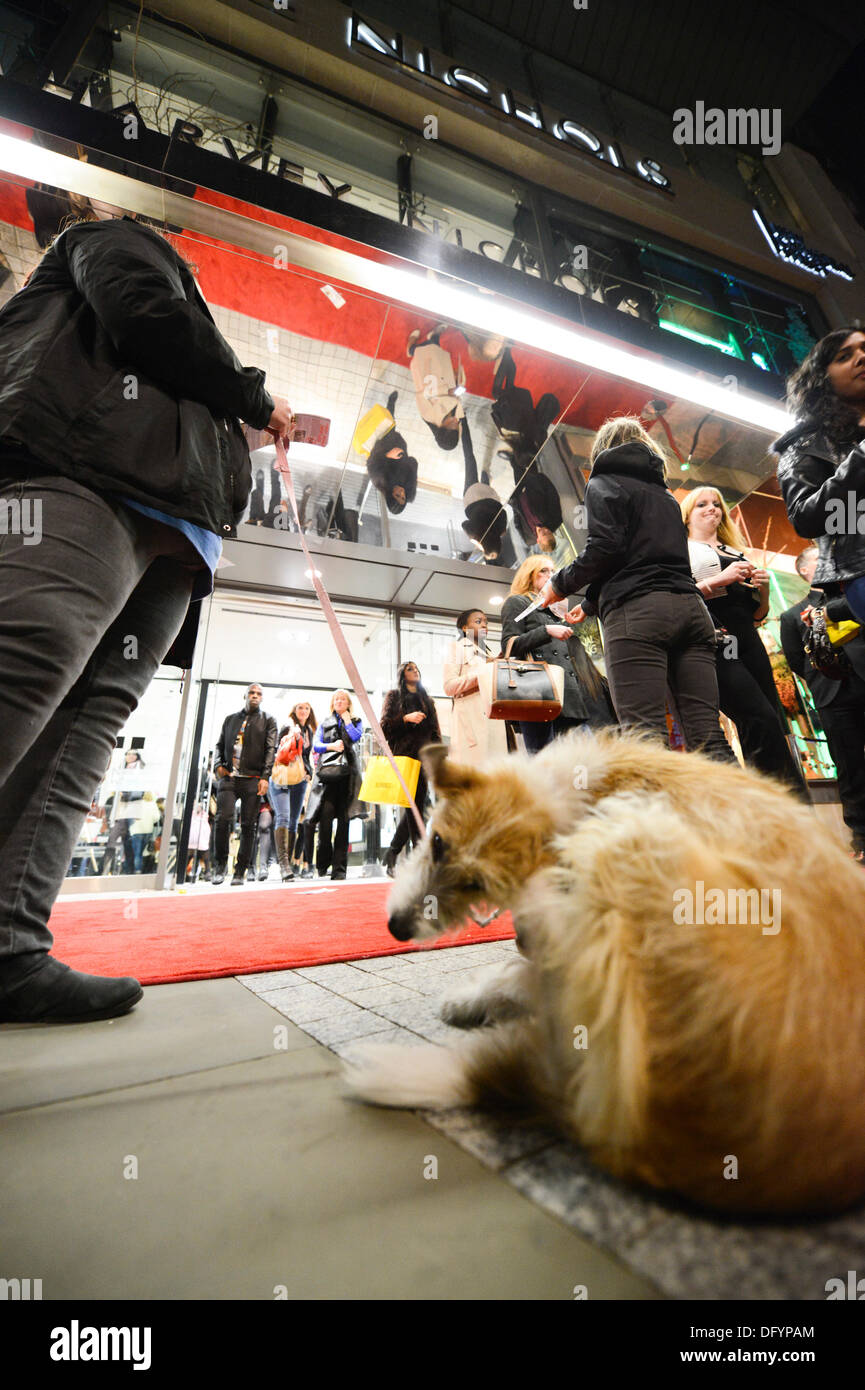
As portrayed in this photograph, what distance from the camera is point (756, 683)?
7.88ft

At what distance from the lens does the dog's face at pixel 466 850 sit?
0.98 metres

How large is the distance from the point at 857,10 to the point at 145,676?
14.8 metres

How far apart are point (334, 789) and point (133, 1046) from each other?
4576mm

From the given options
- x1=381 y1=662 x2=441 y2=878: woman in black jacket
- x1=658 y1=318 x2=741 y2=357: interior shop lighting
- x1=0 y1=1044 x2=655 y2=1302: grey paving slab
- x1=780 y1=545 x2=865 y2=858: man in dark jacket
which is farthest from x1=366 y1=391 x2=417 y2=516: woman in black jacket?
x1=0 y1=1044 x2=655 y2=1302: grey paving slab

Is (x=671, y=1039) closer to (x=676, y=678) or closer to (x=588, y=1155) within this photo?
(x=588, y=1155)

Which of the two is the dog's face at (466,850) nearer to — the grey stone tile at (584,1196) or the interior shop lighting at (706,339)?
the grey stone tile at (584,1196)

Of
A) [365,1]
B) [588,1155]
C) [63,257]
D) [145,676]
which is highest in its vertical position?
[365,1]

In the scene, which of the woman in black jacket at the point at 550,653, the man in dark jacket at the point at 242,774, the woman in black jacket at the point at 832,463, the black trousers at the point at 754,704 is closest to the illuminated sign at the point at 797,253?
the woman in black jacket at the point at 550,653

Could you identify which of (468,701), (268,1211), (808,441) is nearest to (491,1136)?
(268,1211)

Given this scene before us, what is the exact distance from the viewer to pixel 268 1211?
583 mm

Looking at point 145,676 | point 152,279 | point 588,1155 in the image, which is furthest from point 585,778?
point 152,279

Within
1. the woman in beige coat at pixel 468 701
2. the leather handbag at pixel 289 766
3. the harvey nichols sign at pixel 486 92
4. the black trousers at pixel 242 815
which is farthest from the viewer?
the leather handbag at pixel 289 766

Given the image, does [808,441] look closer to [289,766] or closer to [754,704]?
[754,704]

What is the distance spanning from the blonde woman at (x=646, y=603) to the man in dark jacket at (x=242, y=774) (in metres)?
4.59
